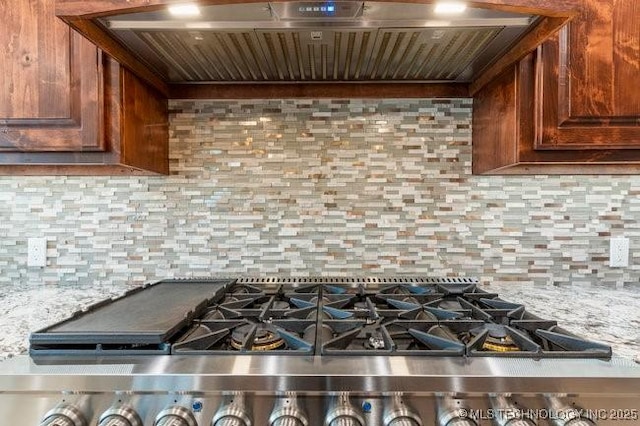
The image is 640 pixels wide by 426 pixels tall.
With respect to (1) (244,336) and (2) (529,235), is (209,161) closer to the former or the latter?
(1) (244,336)

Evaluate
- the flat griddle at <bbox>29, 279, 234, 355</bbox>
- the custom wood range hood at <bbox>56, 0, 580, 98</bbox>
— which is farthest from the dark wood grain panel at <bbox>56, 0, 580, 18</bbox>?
the flat griddle at <bbox>29, 279, 234, 355</bbox>

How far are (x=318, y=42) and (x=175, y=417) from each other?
0.94 meters

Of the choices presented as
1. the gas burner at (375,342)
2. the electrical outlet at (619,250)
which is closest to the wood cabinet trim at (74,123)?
the gas burner at (375,342)

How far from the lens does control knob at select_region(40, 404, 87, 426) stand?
65 centimetres

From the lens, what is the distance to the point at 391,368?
0.69 metres

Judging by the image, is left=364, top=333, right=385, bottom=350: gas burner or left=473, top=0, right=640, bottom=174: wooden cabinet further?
left=473, top=0, right=640, bottom=174: wooden cabinet

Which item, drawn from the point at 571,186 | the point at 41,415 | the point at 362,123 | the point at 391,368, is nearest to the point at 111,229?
the point at 41,415

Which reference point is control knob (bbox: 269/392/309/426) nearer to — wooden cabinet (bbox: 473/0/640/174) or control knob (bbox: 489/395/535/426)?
control knob (bbox: 489/395/535/426)

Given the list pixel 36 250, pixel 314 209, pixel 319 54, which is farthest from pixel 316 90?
pixel 36 250

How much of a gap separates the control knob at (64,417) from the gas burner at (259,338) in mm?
279

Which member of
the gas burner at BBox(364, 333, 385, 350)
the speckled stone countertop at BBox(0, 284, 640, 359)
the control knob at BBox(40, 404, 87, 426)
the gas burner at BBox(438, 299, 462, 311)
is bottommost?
the control knob at BBox(40, 404, 87, 426)

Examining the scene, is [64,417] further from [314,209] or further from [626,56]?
[626,56]

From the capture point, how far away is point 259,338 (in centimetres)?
83

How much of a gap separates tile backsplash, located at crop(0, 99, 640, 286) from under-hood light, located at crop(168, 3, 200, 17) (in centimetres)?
50
